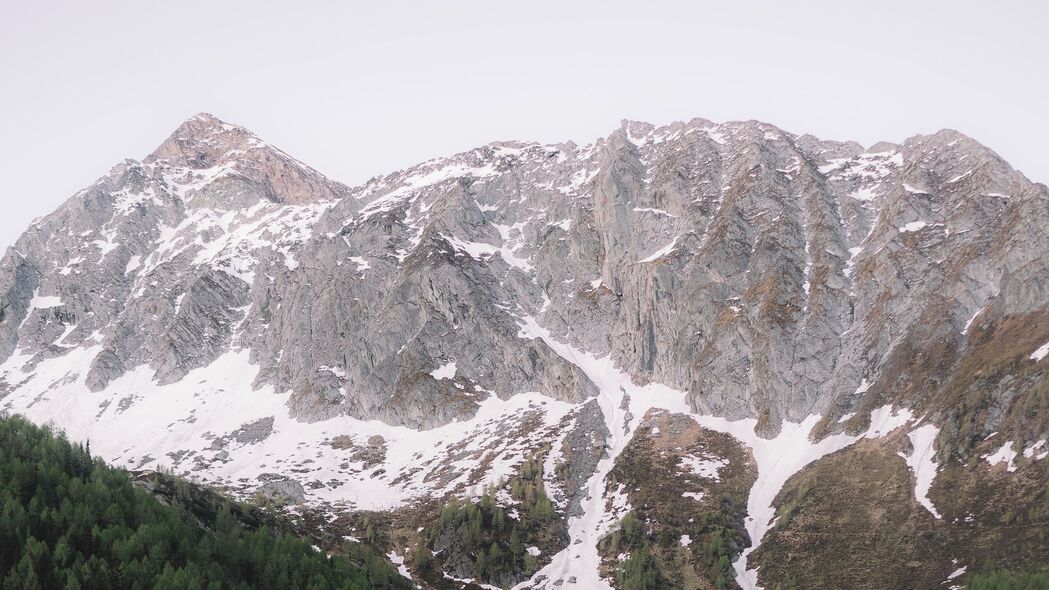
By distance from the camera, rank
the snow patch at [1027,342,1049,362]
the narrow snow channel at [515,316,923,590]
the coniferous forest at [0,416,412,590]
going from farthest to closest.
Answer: the narrow snow channel at [515,316,923,590] < the snow patch at [1027,342,1049,362] < the coniferous forest at [0,416,412,590]

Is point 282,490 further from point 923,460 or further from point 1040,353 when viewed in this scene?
point 1040,353

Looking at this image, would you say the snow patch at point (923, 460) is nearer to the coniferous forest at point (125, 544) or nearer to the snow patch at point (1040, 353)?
the snow patch at point (1040, 353)

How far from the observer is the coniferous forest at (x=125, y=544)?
82.1m

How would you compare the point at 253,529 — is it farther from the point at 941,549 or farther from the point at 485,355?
the point at 941,549

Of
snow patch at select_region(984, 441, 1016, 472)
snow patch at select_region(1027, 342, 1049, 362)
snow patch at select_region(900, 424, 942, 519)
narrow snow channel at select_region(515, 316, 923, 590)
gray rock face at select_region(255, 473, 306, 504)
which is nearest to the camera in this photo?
snow patch at select_region(984, 441, 1016, 472)

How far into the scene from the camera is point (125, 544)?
87.6 meters

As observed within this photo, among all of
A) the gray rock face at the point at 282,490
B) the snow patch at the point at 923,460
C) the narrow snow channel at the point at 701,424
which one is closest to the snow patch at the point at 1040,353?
the snow patch at the point at 923,460

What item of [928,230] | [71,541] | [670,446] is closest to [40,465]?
[71,541]

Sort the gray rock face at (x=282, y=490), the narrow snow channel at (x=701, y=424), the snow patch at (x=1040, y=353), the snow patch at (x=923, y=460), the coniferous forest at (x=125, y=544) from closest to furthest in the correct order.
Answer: the coniferous forest at (x=125, y=544), the snow patch at (x=923, y=460), the snow patch at (x=1040, y=353), the narrow snow channel at (x=701, y=424), the gray rock face at (x=282, y=490)

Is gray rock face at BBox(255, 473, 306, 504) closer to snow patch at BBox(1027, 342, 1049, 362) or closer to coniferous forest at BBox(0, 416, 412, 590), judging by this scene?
coniferous forest at BBox(0, 416, 412, 590)

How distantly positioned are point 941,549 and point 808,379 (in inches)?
2434

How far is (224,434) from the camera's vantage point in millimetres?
190750

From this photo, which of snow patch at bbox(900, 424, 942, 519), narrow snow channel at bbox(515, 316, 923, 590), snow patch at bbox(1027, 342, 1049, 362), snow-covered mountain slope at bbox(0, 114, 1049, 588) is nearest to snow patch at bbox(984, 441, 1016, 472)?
snow-covered mountain slope at bbox(0, 114, 1049, 588)

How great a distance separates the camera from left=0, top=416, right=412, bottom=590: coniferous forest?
82.1m
